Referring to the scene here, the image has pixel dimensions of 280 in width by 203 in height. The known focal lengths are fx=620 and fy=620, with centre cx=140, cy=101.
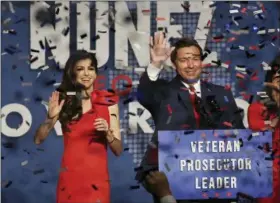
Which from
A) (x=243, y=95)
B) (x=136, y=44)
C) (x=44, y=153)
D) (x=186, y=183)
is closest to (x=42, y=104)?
(x=44, y=153)

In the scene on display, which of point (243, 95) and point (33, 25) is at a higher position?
point (33, 25)

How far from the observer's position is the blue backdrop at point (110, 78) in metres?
2.53

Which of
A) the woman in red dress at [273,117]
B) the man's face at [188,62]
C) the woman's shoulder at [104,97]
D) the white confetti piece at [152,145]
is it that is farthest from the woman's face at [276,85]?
the woman's shoulder at [104,97]

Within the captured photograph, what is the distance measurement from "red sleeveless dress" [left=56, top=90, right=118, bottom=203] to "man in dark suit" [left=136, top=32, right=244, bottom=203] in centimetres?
15

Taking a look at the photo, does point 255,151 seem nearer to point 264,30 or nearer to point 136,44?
point 264,30

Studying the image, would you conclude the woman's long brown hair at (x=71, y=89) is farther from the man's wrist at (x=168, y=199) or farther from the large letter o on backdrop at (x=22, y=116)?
the man's wrist at (x=168, y=199)

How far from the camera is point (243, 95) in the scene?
2561mm

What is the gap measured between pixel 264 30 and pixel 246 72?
189mm

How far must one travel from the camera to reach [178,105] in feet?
8.39

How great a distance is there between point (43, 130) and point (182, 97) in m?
0.59

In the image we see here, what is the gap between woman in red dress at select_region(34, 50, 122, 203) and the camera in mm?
2529

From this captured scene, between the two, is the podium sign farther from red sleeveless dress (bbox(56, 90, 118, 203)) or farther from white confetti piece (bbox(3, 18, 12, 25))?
white confetti piece (bbox(3, 18, 12, 25))

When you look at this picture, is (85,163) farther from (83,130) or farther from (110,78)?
(110,78)

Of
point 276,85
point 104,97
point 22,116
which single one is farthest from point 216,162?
point 22,116
